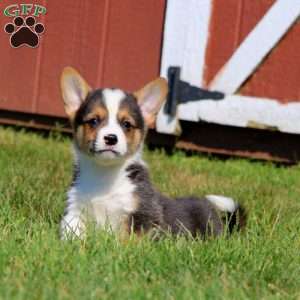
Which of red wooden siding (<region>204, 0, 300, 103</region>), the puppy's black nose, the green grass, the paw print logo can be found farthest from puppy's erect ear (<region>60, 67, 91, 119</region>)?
the paw print logo

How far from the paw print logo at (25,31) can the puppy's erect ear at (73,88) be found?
3.11 meters

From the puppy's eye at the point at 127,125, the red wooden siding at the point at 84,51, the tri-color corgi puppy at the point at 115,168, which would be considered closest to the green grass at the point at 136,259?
the tri-color corgi puppy at the point at 115,168

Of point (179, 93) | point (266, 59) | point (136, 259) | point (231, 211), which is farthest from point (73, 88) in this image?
→ point (266, 59)

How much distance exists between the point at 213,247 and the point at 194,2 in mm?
3944

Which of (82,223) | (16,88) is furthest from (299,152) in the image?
(82,223)

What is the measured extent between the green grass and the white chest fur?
0.51 ft

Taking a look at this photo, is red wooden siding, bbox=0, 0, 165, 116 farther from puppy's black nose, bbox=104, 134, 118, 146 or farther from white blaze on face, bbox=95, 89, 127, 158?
puppy's black nose, bbox=104, 134, 118, 146

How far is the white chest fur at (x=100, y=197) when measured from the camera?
436cm

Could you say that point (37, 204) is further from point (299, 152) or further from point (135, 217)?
point (299, 152)

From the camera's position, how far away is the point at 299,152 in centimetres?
768

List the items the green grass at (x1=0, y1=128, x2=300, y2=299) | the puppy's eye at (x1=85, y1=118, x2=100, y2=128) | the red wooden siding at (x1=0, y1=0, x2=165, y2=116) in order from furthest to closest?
the red wooden siding at (x1=0, y1=0, x2=165, y2=116)
the puppy's eye at (x1=85, y1=118, x2=100, y2=128)
the green grass at (x1=0, y1=128, x2=300, y2=299)

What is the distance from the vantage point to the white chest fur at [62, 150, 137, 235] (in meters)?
4.36

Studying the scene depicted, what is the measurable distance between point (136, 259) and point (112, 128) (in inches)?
37.5

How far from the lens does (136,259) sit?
3.60 m
